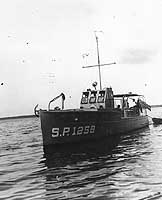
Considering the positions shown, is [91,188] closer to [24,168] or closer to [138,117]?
[24,168]

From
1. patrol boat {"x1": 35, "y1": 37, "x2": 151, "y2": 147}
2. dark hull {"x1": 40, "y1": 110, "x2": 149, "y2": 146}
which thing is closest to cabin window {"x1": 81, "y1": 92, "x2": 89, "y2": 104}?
patrol boat {"x1": 35, "y1": 37, "x2": 151, "y2": 147}

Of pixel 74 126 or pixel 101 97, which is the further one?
pixel 101 97

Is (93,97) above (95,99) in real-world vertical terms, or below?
above

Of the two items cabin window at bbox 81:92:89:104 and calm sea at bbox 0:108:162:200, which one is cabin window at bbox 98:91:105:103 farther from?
calm sea at bbox 0:108:162:200

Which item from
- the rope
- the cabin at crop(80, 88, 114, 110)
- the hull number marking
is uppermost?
the cabin at crop(80, 88, 114, 110)

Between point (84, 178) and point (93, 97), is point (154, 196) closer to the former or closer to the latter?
point (84, 178)

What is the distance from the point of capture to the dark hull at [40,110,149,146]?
20188mm

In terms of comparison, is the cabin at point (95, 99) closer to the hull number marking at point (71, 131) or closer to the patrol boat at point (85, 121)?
the patrol boat at point (85, 121)

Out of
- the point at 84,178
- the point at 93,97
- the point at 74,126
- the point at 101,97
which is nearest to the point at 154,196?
the point at 84,178

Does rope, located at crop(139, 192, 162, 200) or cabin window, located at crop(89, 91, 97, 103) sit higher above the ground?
cabin window, located at crop(89, 91, 97, 103)

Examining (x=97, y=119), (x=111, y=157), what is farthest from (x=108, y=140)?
(x=111, y=157)

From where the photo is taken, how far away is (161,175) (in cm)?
1072

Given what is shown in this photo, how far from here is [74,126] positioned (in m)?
20.7

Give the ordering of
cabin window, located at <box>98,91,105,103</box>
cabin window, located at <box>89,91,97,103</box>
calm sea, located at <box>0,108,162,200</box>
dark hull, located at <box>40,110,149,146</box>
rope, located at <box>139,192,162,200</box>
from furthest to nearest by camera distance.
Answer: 1. cabin window, located at <box>89,91,97,103</box>
2. cabin window, located at <box>98,91,105,103</box>
3. dark hull, located at <box>40,110,149,146</box>
4. calm sea, located at <box>0,108,162,200</box>
5. rope, located at <box>139,192,162,200</box>
